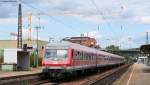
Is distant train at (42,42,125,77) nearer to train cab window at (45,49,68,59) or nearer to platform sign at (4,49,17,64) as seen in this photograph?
train cab window at (45,49,68,59)

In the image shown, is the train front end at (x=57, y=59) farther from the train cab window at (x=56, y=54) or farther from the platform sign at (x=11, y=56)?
the platform sign at (x=11, y=56)

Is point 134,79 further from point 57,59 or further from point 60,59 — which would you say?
point 57,59

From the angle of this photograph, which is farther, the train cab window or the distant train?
the train cab window

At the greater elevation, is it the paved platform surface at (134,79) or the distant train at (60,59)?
the distant train at (60,59)

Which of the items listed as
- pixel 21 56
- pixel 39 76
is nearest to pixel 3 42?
pixel 21 56

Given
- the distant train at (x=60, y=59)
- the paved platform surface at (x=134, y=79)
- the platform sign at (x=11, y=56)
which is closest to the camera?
the paved platform surface at (x=134, y=79)

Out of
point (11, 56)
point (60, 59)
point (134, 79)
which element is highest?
point (11, 56)

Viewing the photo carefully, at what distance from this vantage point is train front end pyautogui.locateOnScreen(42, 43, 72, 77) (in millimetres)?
32844

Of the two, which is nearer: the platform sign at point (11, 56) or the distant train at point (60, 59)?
the distant train at point (60, 59)

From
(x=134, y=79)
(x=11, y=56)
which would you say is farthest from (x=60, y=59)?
(x=11, y=56)

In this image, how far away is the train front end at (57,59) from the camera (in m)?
32.8

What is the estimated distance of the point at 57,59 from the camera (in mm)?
33281

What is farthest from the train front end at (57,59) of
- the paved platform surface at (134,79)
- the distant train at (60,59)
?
the paved platform surface at (134,79)

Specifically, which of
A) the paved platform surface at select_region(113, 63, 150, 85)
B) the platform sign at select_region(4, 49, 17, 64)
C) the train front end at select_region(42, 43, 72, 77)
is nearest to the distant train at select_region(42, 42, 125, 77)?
the train front end at select_region(42, 43, 72, 77)
